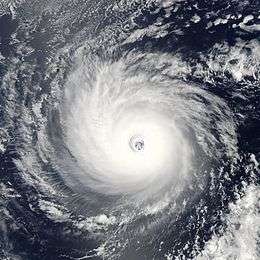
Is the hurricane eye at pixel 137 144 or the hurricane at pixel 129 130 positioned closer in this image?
the hurricane at pixel 129 130

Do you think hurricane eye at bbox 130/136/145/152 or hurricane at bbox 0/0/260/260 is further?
hurricane eye at bbox 130/136/145/152

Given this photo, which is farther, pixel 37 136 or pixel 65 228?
pixel 37 136

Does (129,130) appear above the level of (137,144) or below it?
above

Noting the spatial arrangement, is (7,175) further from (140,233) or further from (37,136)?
(140,233)

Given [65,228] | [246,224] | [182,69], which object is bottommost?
[246,224]

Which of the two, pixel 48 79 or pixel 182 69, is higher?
pixel 48 79

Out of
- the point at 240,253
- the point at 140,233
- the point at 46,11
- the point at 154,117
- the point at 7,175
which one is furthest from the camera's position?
the point at 46,11

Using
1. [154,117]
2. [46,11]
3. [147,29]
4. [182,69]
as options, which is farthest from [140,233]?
[46,11]

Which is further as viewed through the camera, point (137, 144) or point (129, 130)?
point (129, 130)
